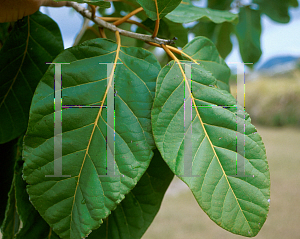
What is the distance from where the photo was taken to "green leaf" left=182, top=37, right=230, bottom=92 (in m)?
0.26

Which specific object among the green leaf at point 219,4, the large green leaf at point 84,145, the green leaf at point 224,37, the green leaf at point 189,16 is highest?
the green leaf at point 219,4

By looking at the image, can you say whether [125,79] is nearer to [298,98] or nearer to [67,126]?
[67,126]

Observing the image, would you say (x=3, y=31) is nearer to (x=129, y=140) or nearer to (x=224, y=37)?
(x=129, y=140)

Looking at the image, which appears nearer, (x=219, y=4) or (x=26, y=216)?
(x=26, y=216)

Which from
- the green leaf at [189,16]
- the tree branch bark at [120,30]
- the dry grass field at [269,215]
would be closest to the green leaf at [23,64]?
the tree branch bark at [120,30]

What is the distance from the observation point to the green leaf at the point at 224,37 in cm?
68

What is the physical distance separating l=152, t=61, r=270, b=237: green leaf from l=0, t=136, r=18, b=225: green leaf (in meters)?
0.22

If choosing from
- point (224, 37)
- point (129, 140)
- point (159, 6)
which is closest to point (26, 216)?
point (129, 140)

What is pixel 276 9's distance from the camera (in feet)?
2.28

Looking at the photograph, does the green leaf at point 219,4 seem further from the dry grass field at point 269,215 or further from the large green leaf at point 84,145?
the dry grass field at point 269,215

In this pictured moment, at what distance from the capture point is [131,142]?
0.21 m

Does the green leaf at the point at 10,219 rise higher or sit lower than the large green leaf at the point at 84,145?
lower

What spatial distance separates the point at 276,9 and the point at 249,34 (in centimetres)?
10

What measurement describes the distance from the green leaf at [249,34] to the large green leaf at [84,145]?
22.3 inches
